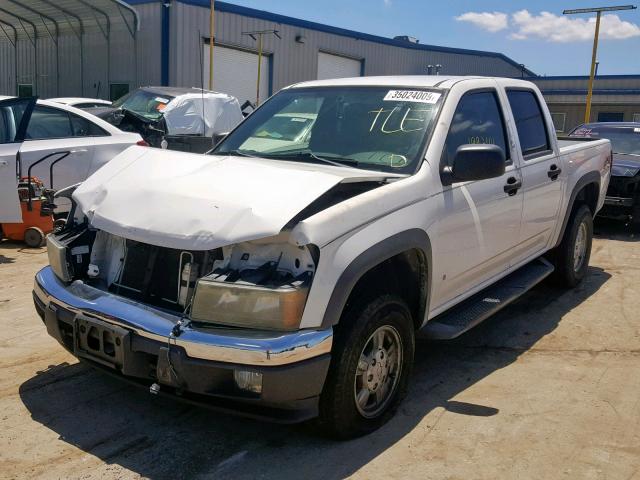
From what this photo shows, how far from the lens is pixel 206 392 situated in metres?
2.97

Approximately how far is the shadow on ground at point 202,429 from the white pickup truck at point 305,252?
174 mm

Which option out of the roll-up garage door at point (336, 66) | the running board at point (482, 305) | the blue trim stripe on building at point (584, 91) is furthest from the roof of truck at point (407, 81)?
the blue trim stripe on building at point (584, 91)

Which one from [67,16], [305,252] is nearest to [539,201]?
[305,252]

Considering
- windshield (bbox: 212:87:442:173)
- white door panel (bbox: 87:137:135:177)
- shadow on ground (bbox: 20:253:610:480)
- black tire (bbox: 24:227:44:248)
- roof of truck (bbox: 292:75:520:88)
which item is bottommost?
shadow on ground (bbox: 20:253:610:480)

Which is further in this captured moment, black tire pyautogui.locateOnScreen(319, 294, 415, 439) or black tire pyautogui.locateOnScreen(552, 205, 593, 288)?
black tire pyautogui.locateOnScreen(552, 205, 593, 288)

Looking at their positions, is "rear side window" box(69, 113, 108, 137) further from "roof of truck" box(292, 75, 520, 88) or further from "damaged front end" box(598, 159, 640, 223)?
"damaged front end" box(598, 159, 640, 223)

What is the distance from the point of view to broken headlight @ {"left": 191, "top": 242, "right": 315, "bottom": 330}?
2.88 meters

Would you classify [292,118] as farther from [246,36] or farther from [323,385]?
[246,36]

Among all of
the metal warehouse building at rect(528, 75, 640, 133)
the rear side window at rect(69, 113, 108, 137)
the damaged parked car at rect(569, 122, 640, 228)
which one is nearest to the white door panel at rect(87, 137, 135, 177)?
the rear side window at rect(69, 113, 108, 137)

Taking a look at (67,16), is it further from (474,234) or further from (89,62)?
(474,234)

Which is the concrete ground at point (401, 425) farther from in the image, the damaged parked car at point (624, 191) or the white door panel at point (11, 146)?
the damaged parked car at point (624, 191)

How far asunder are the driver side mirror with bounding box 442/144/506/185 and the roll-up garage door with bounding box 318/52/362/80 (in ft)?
82.8

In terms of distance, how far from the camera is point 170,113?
41.1 feet

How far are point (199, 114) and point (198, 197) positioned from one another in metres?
10.3
